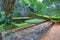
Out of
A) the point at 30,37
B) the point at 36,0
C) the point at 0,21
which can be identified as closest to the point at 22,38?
the point at 30,37

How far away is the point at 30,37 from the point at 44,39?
53 centimetres

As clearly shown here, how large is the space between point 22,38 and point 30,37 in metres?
0.27

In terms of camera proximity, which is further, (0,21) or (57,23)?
(57,23)

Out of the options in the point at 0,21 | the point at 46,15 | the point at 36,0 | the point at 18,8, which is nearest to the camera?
the point at 0,21

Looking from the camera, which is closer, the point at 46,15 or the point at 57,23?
the point at 57,23

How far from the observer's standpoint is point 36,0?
8.07 m

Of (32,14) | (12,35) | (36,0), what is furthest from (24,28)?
(32,14)

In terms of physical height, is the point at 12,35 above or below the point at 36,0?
below

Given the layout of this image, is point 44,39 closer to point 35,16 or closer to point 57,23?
point 57,23

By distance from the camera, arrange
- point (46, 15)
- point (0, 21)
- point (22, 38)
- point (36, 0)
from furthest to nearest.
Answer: point (46, 15)
point (36, 0)
point (0, 21)
point (22, 38)

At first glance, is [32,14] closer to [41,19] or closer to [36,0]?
[41,19]

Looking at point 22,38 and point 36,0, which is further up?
point 36,0

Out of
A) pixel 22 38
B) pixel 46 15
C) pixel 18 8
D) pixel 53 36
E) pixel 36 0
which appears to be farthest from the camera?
pixel 18 8

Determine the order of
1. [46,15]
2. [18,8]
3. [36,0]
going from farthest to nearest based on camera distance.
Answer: [18,8]
[46,15]
[36,0]
